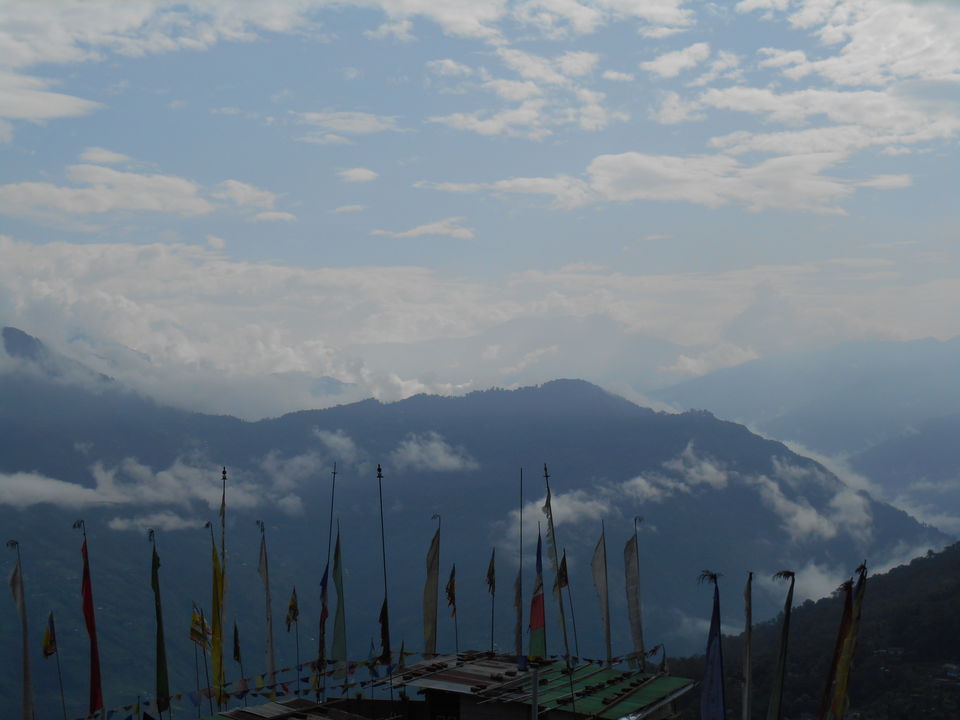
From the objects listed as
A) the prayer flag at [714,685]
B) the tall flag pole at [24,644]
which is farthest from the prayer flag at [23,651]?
the prayer flag at [714,685]

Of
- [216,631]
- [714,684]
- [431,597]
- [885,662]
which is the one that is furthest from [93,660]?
[885,662]

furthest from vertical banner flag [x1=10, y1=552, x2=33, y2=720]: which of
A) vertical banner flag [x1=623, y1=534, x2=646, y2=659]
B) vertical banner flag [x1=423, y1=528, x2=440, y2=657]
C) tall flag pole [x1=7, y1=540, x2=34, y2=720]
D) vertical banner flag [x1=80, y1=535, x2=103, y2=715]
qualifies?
vertical banner flag [x1=623, y1=534, x2=646, y2=659]

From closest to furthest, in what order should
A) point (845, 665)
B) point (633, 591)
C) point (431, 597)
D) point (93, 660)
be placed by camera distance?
point (845, 665)
point (93, 660)
point (431, 597)
point (633, 591)

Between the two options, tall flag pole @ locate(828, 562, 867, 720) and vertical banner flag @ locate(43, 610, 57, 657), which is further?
vertical banner flag @ locate(43, 610, 57, 657)

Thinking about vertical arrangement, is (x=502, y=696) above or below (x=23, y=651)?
below

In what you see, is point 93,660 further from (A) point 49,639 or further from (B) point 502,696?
(B) point 502,696

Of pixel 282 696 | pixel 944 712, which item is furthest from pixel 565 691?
pixel 944 712

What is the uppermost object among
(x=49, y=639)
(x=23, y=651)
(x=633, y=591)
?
(x=23, y=651)

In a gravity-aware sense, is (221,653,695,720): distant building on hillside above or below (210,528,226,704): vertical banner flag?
below

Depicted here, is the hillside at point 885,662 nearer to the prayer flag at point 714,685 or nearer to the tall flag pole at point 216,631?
the tall flag pole at point 216,631

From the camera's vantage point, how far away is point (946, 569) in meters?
189

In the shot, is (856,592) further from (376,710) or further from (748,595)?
(376,710)

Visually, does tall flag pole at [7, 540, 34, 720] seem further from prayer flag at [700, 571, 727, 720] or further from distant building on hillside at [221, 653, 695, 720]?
prayer flag at [700, 571, 727, 720]

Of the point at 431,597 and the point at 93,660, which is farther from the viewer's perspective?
the point at 431,597
